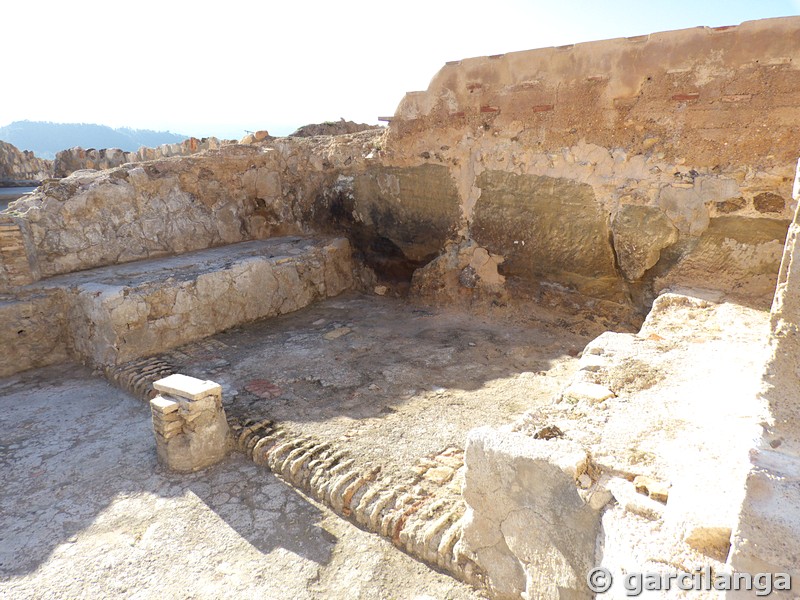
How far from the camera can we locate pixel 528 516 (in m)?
2.11

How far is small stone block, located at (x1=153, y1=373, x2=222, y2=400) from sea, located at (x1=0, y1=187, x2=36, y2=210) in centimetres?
872

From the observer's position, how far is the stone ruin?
1.84m

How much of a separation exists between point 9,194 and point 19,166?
104 inches

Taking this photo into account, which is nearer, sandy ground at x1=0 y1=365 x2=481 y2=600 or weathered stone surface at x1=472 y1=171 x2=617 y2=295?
sandy ground at x1=0 y1=365 x2=481 y2=600

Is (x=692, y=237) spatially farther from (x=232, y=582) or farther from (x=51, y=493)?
(x=51, y=493)

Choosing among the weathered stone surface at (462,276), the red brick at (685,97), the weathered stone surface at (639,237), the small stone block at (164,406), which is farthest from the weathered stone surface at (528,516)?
the weathered stone surface at (462,276)

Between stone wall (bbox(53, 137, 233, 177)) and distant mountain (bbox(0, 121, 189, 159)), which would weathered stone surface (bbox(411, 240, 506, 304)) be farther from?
distant mountain (bbox(0, 121, 189, 159))

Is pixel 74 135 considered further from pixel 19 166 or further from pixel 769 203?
pixel 769 203

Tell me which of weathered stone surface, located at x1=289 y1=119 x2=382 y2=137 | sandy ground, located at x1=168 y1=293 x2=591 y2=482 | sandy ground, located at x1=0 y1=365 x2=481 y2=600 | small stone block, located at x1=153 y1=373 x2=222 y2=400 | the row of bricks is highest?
weathered stone surface, located at x1=289 y1=119 x2=382 y2=137

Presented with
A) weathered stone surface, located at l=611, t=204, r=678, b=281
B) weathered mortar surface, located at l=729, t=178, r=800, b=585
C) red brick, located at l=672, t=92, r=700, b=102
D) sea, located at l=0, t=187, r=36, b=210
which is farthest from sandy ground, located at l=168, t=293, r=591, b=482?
sea, located at l=0, t=187, r=36, b=210

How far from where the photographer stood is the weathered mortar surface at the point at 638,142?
3.79 m

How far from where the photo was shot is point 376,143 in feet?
20.9

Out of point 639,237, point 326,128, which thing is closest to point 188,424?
point 639,237

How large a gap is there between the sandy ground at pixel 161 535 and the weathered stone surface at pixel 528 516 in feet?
0.88
